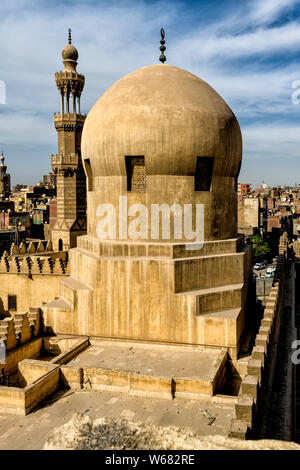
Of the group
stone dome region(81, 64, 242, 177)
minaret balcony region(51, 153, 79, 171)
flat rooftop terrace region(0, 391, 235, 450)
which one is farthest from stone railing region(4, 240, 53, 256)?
flat rooftop terrace region(0, 391, 235, 450)

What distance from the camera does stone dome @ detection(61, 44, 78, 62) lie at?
90.4ft

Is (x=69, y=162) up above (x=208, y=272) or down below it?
above

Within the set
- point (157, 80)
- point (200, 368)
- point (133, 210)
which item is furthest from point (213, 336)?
point (157, 80)

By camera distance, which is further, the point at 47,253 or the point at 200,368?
the point at 47,253

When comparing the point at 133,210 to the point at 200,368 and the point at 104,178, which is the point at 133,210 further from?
the point at 200,368

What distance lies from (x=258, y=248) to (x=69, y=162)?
28.2 metres

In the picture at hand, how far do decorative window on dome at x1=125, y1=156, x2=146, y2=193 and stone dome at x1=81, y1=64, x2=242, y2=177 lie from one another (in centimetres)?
20

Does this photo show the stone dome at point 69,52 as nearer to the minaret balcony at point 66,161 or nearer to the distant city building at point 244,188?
the minaret balcony at point 66,161

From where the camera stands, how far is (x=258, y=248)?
157 ft

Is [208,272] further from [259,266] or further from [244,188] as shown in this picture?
[244,188]

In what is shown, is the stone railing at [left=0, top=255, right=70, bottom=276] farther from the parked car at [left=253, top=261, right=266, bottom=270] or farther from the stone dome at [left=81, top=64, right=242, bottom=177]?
the parked car at [left=253, top=261, right=266, bottom=270]

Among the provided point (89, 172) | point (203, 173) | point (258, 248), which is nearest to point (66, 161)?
point (89, 172)
